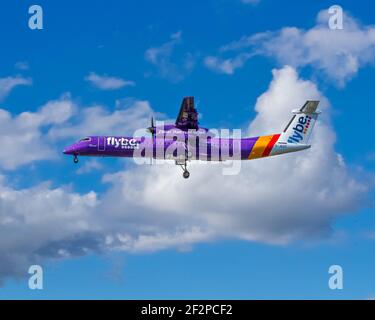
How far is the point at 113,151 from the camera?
83312 millimetres

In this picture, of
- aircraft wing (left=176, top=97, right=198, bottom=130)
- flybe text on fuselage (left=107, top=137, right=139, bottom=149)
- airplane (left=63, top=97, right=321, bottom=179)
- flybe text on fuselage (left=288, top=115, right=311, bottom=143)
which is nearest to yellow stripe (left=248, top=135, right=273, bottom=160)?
airplane (left=63, top=97, right=321, bottom=179)

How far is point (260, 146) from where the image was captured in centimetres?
8662

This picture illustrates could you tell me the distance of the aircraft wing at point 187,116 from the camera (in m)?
79.4

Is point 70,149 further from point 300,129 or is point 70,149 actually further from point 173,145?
point 300,129

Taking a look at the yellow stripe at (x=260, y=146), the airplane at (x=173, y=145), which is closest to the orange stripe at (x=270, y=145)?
the yellow stripe at (x=260, y=146)

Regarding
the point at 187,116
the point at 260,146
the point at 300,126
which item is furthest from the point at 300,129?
the point at 187,116

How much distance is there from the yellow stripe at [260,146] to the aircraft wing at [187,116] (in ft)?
29.0

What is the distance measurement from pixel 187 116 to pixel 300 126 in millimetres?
15860

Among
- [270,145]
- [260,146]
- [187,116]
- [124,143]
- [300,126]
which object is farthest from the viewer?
[300,126]

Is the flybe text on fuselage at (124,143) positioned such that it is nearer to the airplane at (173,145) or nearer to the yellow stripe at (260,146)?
the airplane at (173,145)
